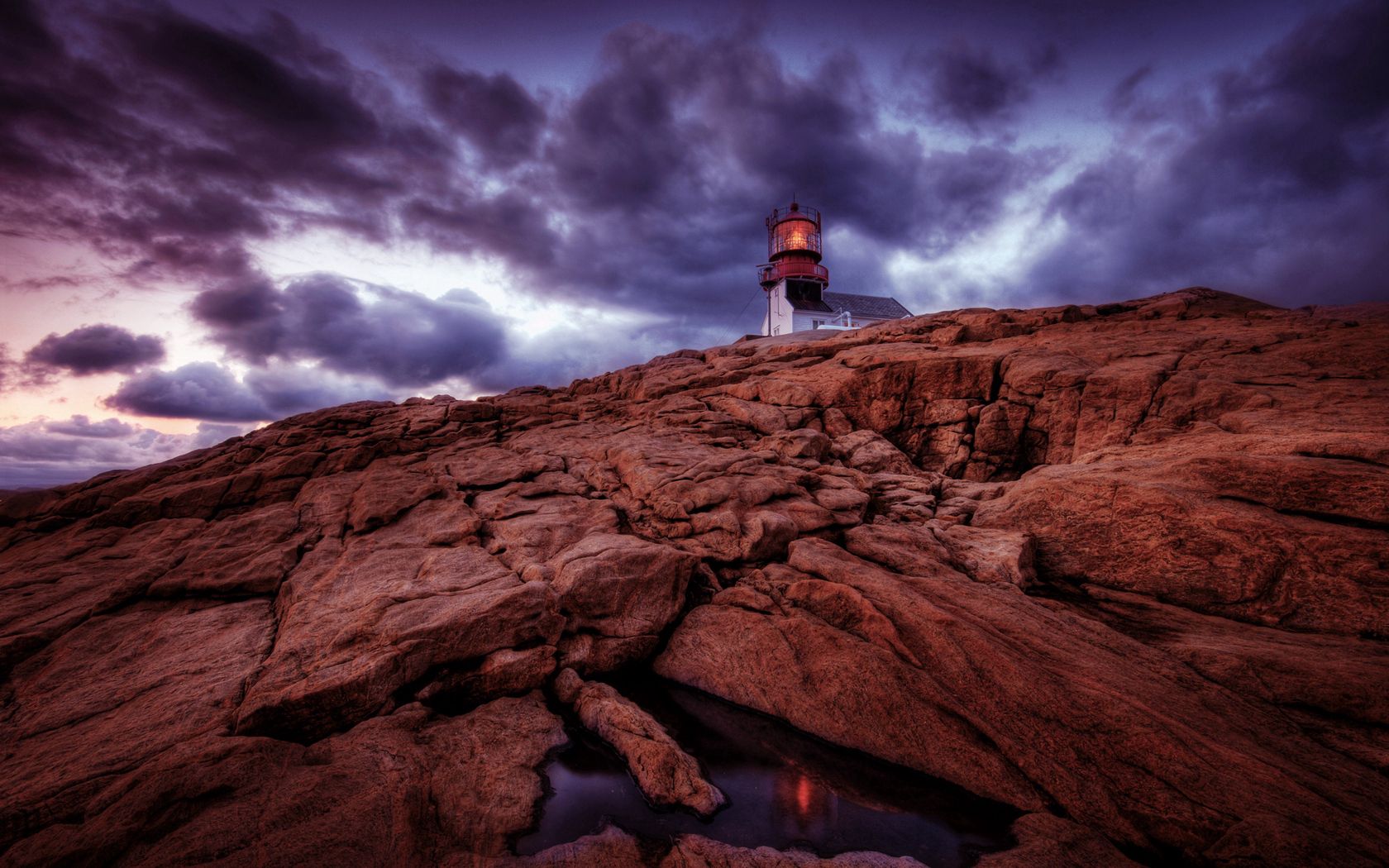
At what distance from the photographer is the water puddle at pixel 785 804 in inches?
261

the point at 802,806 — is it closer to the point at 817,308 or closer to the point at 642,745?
the point at 642,745

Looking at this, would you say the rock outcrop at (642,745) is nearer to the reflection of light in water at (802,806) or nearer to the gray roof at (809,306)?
the reflection of light in water at (802,806)

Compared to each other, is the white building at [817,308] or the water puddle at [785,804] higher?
the white building at [817,308]

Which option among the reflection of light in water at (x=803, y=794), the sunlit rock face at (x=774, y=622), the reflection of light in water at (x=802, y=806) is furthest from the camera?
the reflection of light in water at (x=803, y=794)

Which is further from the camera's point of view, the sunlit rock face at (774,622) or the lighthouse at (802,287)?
the lighthouse at (802,287)

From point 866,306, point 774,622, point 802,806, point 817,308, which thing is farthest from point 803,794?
point 866,306

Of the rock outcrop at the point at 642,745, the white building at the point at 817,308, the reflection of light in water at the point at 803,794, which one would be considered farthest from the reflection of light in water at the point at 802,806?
the white building at the point at 817,308

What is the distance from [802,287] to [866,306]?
9010 mm

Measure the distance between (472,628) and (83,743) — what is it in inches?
218

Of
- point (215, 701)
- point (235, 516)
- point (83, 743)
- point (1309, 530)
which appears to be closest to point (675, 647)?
point (215, 701)

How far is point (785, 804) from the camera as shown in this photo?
738cm

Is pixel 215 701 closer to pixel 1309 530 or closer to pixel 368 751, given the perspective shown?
pixel 368 751

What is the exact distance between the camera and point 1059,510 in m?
12.2

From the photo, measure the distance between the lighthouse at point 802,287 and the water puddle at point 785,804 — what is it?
170 ft
